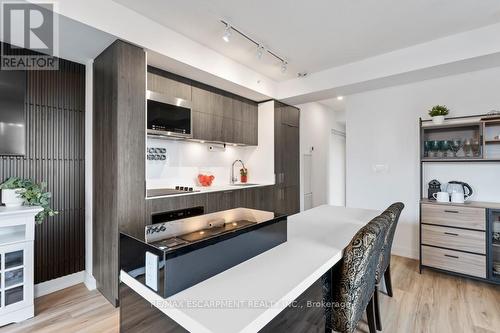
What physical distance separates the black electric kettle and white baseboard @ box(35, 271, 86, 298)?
4.54 m

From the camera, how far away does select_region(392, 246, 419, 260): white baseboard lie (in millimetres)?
3502

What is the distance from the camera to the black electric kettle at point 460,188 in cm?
309

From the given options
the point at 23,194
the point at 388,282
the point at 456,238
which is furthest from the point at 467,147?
the point at 23,194

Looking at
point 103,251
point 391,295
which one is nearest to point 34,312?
point 103,251

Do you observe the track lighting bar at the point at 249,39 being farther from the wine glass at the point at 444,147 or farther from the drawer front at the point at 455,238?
the drawer front at the point at 455,238

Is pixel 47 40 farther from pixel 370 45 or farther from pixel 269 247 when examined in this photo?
pixel 370 45

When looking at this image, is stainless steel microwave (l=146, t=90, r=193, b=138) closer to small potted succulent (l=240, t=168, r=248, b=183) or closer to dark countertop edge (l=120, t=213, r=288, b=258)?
small potted succulent (l=240, t=168, r=248, b=183)

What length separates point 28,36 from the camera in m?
2.26

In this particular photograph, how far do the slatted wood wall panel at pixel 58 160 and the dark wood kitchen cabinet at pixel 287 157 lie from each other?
2.80m

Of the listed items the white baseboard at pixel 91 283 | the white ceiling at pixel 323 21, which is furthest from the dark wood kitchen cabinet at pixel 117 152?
the white ceiling at pixel 323 21

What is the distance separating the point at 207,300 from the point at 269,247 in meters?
0.58

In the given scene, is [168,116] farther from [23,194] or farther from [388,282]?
[388,282]

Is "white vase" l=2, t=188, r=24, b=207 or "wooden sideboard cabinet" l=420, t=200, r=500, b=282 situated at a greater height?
"white vase" l=2, t=188, r=24, b=207

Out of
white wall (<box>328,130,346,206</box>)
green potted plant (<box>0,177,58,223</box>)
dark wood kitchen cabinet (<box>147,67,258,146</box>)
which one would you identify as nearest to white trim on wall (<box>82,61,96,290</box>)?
green potted plant (<box>0,177,58,223</box>)
